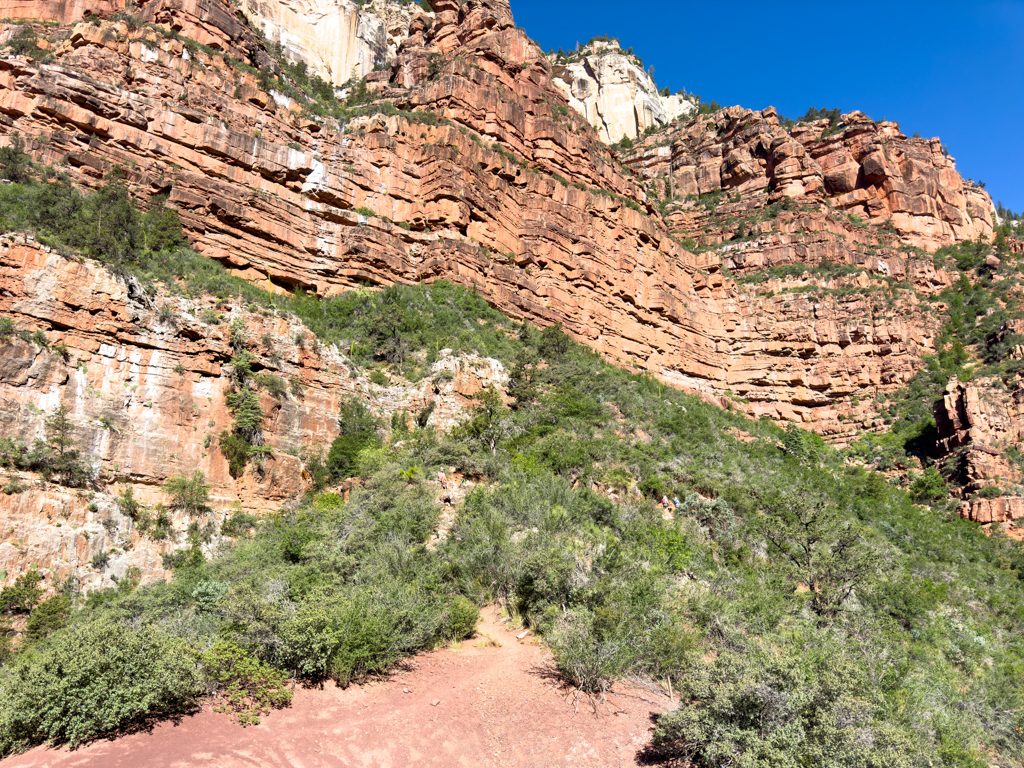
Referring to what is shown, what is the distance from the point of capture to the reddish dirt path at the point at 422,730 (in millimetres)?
6711

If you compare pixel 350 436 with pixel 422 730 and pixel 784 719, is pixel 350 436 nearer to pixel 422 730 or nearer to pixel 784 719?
pixel 422 730

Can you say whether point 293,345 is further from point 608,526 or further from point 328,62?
point 328,62

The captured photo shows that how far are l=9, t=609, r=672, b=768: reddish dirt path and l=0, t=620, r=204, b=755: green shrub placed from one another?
23 centimetres

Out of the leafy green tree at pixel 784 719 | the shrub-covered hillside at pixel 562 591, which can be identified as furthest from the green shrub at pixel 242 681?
the leafy green tree at pixel 784 719

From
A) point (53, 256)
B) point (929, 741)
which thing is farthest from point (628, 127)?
point (929, 741)

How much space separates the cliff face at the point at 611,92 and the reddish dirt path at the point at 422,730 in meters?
72.8

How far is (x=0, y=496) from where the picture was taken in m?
12.5

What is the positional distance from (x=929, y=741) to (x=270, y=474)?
52.1ft

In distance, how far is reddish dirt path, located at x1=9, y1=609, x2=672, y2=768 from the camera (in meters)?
6.71

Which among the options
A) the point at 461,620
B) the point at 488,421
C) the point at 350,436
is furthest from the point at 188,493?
the point at 488,421

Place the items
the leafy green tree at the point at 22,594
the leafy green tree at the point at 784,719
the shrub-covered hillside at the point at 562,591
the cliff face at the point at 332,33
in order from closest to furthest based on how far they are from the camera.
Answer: the leafy green tree at the point at 784,719 < the shrub-covered hillside at the point at 562,591 < the leafy green tree at the point at 22,594 < the cliff face at the point at 332,33

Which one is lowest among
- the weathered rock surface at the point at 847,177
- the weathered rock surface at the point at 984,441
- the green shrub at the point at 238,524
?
the green shrub at the point at 238,524

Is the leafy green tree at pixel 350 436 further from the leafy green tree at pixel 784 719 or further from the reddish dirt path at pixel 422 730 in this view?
the leafy green tree at pixel 784 719

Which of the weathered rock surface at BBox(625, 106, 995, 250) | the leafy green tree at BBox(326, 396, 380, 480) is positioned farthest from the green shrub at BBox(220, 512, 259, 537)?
the weathered rock surface at BBox(625, 106, 995, 250)
